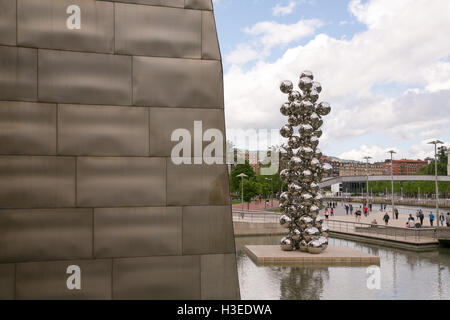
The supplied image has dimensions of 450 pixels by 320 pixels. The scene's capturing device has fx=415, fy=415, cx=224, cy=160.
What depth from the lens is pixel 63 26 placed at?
5.39 m

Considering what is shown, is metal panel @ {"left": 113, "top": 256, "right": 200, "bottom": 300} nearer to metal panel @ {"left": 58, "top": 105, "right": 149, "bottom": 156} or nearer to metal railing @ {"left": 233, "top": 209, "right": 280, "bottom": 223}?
metal panel @ {"left": 58, "top": 105, "right": 149, "bottom": 156}

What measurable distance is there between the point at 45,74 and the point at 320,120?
18820 millimetres

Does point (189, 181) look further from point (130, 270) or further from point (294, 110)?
point (294, 110)

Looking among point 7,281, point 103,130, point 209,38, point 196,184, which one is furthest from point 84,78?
point 7,281

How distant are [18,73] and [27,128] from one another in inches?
27.8

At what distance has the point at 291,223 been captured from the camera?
23.4 meters

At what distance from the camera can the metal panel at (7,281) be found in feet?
16.6

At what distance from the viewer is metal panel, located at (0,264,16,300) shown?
16.6 feet

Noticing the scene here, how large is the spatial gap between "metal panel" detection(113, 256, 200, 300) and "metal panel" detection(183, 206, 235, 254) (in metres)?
0.19

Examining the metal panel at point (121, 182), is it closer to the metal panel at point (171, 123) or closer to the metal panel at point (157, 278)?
the metal panel at point (171, 123)

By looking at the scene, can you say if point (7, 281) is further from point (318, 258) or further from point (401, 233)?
point (401, 233)

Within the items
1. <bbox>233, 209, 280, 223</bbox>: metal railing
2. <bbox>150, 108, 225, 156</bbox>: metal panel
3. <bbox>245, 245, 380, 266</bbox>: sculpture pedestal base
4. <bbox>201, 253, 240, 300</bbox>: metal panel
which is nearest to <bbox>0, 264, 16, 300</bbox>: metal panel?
<bbox>150, 108, 225, 156</bbox>: metal panel

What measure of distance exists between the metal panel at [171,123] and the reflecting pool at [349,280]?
1091cm
